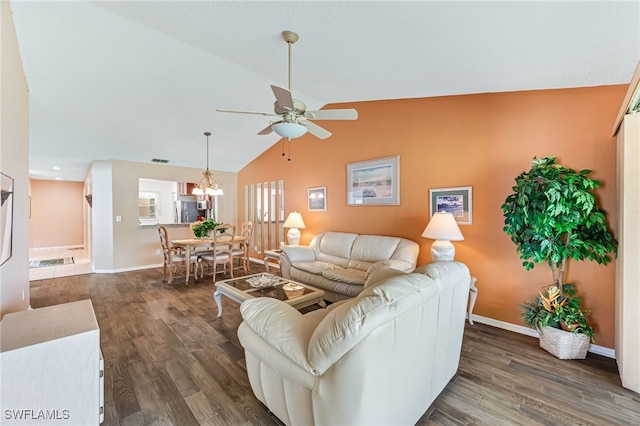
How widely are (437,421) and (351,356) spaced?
1.09 meters

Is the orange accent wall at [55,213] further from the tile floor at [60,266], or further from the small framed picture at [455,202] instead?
the small framed picture at [455,202]

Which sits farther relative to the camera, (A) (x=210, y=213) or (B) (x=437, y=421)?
(A) (x=210, y=213)

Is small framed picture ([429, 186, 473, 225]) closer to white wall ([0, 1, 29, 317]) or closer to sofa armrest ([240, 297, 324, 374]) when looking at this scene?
sofa armrest ([240, 297, 324, 374])

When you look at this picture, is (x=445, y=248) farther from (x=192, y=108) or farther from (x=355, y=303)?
(x=192, y=108)

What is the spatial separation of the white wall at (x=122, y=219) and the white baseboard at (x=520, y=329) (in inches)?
256

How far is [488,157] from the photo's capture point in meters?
2.96

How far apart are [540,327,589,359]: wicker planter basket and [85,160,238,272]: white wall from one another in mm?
7020

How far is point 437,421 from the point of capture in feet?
5.30

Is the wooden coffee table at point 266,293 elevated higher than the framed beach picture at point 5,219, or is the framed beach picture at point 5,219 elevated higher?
the framed beach picture at point 5,219

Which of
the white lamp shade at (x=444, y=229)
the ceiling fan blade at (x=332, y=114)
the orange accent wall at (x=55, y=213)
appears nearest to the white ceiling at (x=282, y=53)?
the ceiling fan blade at (x=332, y=114)

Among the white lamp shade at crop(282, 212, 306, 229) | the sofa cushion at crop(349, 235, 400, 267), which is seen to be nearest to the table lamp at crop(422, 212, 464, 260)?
the sofa cushion at crop(349, 235, 400, 267)

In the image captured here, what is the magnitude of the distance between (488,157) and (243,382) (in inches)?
133

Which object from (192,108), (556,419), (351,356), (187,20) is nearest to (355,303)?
(351,356)

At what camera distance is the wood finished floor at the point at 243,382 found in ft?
5.44
